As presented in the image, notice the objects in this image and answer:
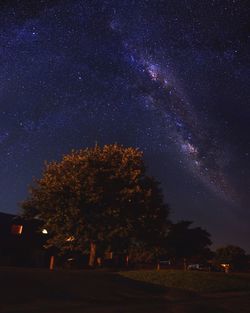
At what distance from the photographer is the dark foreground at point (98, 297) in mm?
17641

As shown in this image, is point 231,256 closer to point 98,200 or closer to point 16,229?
point 16,229

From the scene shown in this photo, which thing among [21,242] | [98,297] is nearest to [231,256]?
[21,242]

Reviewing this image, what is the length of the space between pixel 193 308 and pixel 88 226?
63.4 ft

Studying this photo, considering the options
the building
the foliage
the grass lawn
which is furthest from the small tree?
the foliage

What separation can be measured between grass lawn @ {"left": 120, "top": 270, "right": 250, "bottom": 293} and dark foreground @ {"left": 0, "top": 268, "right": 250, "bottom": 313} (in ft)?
3.86

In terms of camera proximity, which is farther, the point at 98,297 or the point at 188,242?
the point at 188,242

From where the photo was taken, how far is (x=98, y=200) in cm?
3716

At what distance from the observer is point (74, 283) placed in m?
24.2

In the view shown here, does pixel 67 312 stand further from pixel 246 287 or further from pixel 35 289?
pixel 246 287

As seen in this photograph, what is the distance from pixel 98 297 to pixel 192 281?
919 cm

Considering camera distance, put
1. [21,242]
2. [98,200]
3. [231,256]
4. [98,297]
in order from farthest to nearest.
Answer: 1. [231,256]
2. [21,242]
3. [98,200]
4. [98,297]

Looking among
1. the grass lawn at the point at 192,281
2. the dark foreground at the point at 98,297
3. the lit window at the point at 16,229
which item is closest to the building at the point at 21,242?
the lit window at the point at 16,229

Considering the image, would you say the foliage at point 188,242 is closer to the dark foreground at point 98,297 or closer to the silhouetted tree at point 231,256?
the silhouetted tree at point 231,256

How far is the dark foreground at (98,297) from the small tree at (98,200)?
32.0 ft
